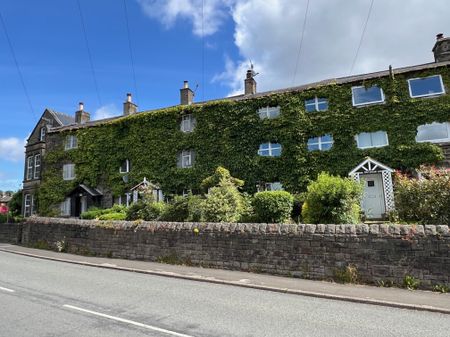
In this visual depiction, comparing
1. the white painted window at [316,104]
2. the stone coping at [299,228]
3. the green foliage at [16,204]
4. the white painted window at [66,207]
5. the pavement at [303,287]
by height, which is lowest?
the pavement at [303,287]

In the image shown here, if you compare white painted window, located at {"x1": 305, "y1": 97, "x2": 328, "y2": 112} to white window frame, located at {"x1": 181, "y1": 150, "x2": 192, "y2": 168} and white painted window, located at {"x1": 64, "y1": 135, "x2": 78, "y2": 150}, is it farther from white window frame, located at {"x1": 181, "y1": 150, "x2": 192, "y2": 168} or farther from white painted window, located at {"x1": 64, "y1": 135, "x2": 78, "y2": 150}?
white painted window, located at {"x1": 64, "y1": 135, "x2": 78, "y2": 150}

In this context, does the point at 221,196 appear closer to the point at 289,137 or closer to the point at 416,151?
the point at 289,137

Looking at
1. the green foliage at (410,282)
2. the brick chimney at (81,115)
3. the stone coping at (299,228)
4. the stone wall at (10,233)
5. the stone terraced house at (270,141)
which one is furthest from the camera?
the brick chimney at (81,115)

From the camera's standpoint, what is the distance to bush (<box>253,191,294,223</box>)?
1451 cm

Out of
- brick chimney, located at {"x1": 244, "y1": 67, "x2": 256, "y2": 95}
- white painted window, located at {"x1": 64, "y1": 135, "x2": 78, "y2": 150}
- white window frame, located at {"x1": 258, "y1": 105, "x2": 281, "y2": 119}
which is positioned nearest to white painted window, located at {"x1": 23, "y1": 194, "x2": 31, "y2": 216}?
white painted window, located at {"x1": 64, "y1": 135, "x2": 78, "y2": 150}

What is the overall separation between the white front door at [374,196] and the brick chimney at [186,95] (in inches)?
624

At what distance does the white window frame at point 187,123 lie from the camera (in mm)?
28203

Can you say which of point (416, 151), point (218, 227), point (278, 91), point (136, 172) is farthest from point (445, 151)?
point (136, 172)

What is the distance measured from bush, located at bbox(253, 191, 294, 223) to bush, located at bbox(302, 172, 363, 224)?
1.65 m

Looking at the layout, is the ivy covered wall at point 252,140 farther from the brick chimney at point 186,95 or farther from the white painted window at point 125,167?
the brick chimney at point 186,95

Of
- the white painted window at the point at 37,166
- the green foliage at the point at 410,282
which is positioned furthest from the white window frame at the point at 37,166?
the green foliage at the point at 410,282

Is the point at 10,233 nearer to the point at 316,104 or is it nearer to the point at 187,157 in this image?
the point at 187,157

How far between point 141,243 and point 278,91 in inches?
659

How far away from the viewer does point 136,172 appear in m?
29.1
